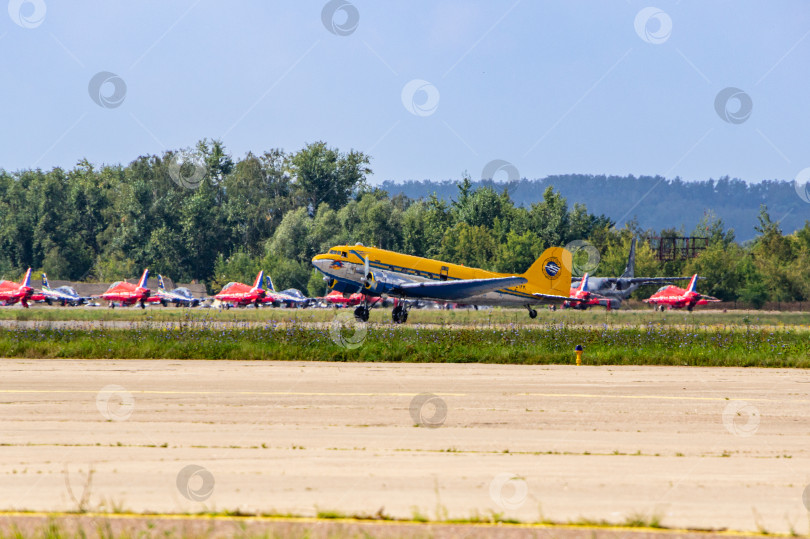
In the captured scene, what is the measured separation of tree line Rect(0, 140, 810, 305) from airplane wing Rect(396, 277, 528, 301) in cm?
4731

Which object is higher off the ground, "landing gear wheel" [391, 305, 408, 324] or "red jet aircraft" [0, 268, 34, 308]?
"red jet aircraft" [0, 268, 34, 308]

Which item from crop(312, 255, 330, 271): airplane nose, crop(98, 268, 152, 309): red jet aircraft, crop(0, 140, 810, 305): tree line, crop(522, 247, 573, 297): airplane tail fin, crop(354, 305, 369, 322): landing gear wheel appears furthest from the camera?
crop(0, 140, 810, 305): tree line

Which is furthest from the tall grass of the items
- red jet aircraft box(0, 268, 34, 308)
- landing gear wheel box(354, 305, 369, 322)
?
red jet aircraft box(0, 268, 34, 308)

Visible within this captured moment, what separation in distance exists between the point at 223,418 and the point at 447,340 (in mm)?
15637

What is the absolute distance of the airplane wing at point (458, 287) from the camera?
51094mm

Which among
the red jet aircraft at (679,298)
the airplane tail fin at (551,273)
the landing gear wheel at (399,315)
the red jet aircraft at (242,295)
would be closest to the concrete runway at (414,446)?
the landing gear wheel at (399,315)

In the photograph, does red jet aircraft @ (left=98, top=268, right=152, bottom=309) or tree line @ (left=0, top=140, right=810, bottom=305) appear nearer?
red jet aircraft @ (left=98, top=268, right=152, bottom=309)

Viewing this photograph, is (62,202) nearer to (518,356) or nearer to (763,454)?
(518,356)

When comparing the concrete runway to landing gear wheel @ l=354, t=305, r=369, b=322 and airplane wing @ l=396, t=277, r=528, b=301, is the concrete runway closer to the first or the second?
landing gear wheel @ l=354, t=305, r=369, b=322

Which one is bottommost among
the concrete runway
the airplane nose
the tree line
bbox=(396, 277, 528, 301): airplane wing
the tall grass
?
the concrete runway

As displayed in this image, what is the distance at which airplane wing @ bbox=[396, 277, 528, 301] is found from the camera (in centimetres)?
5109

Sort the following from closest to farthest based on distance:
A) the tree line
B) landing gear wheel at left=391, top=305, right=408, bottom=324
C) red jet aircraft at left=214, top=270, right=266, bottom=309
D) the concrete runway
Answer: the concrete runway → landing gear wheel at left=391, top=305, right=408, bottom=324 → red jet aircraft at left=214, top=270, right=266, bottom=309 → the tree line

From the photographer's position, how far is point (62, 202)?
14412 centimetres

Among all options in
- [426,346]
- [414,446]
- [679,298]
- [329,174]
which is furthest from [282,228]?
[414,446]
